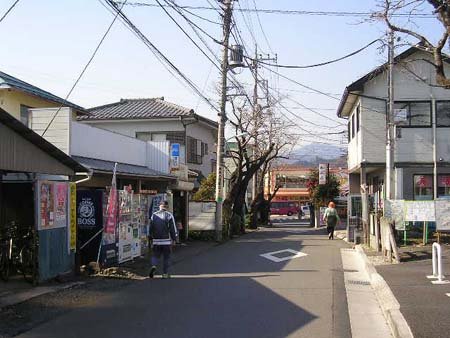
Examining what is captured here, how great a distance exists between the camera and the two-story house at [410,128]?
80.0 feet

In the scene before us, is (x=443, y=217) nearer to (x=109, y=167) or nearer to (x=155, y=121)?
(x=109, y=167)

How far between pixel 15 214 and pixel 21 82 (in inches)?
330

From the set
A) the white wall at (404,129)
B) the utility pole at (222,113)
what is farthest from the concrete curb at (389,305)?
the utility pole at (222,113)

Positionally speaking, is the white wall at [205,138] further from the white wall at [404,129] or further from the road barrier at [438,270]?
the road barrier at [438,270]

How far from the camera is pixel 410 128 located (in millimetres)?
24500

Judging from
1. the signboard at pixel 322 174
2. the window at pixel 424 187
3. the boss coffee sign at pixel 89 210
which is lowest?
the boss coffee sign at pixel 89 210

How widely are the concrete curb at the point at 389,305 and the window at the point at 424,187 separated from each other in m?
10.5

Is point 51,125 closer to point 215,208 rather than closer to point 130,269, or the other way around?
point 130,269

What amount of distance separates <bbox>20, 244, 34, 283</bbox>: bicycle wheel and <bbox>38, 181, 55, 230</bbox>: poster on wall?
607mm

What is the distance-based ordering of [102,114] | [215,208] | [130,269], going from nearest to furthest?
[130,269], [215,208], [102,114]

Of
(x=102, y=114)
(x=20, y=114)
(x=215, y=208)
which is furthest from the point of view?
(x=102, y=114)

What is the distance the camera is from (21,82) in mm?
20516

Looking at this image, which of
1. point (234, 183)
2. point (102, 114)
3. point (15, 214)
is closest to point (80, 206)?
point (15, 214)

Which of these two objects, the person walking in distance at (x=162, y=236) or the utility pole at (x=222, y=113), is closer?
the person walking in distance at (x=162, y=236)
